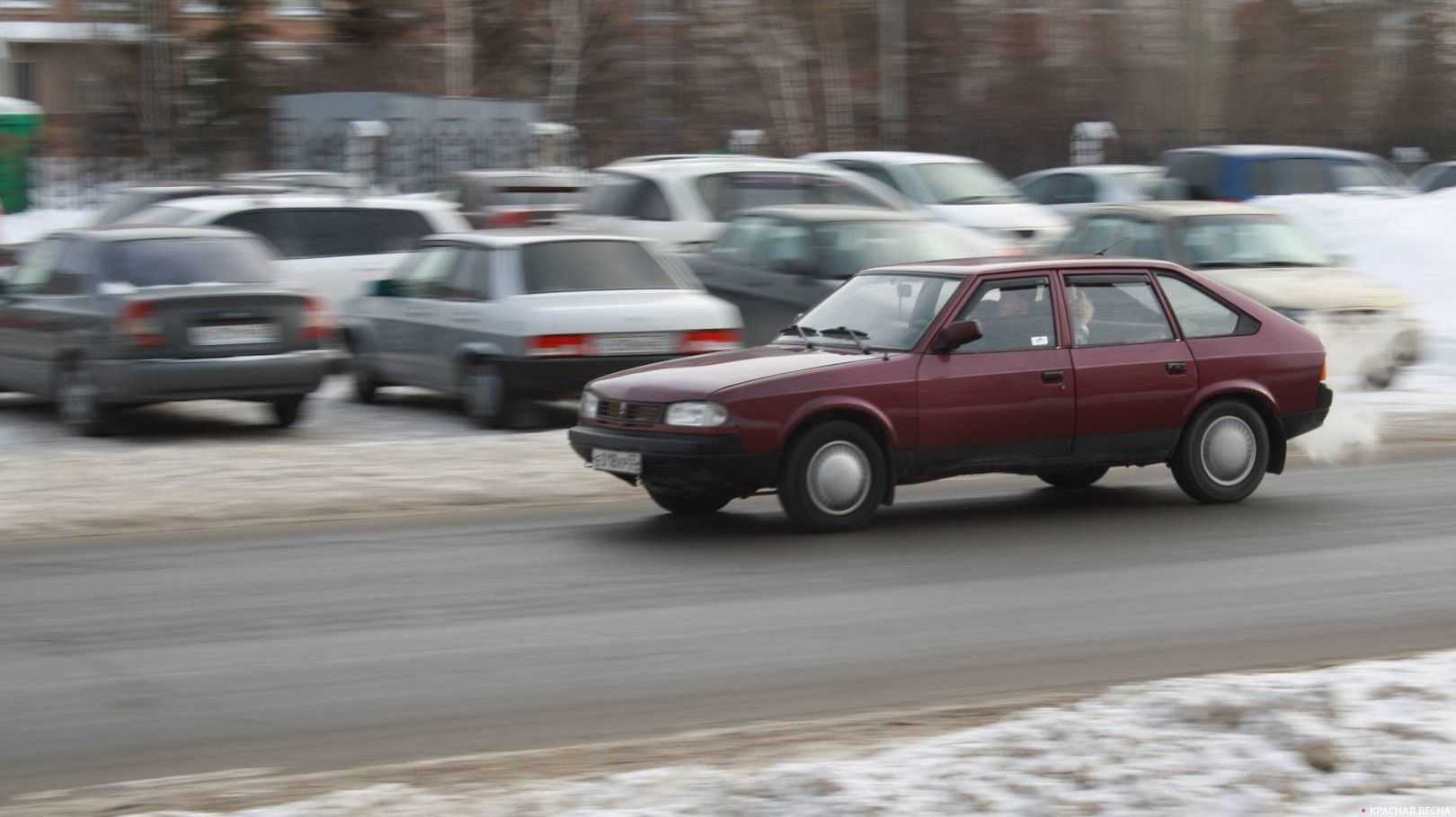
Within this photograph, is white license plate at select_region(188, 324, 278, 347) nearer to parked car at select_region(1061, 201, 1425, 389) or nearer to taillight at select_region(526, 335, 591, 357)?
taillight at select_region(526, 335, 591, 357)

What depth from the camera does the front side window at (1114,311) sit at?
10969mm

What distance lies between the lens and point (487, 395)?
14930 millimetres

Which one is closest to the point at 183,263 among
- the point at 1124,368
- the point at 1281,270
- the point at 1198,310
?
the point at 1124,368

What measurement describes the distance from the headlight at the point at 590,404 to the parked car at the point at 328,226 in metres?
7.63

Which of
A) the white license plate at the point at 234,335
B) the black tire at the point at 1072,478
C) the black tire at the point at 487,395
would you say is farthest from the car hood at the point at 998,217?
the black tire at the point at 1072,478

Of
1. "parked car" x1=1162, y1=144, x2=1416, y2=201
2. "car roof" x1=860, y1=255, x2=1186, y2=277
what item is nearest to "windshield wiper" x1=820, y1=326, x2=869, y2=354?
"car roof" x1=860, y1=255, x2=1186, y2=277

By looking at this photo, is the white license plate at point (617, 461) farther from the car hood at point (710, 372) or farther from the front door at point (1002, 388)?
the front door at point (1002, 388)

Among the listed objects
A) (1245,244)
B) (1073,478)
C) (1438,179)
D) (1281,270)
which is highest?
(1438,179)

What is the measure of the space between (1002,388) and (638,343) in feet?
16.3

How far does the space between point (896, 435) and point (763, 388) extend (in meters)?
0.79

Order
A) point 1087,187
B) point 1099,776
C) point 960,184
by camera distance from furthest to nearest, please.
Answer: point 1087,187 → point 960,184 → point 1099,776

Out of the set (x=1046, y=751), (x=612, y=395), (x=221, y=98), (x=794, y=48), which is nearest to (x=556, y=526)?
(x=612, y=395)

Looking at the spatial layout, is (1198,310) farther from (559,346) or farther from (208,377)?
(208,377)

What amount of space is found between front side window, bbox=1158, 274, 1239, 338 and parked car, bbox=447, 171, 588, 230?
11591mm
